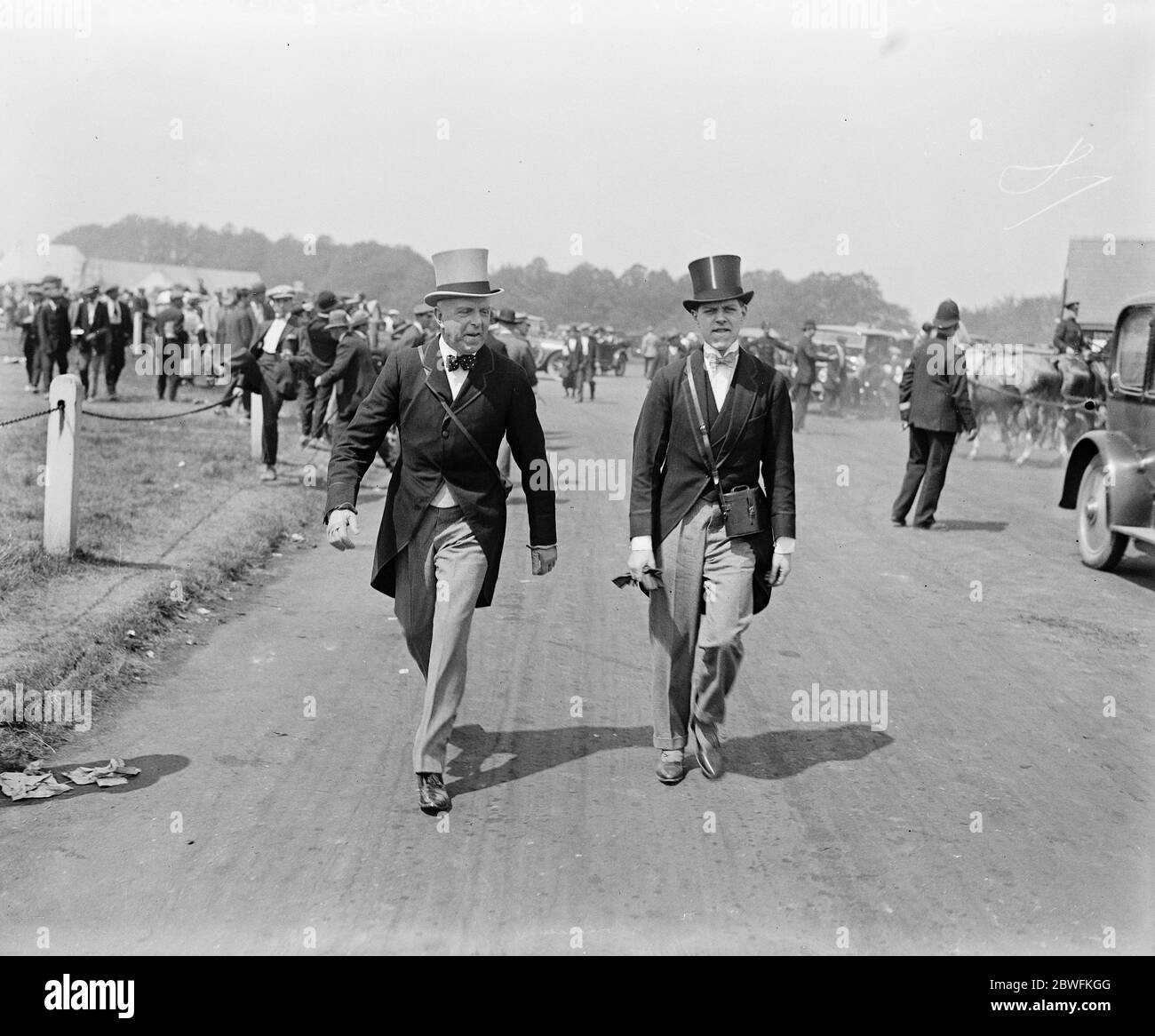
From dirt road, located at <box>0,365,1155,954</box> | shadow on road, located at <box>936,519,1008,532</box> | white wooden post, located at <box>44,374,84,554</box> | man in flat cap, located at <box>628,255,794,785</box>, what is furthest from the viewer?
shadow on road, located at <box>936,519,1008,532</box>

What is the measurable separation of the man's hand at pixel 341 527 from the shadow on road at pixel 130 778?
1256mm

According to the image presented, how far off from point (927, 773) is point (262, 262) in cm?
12714

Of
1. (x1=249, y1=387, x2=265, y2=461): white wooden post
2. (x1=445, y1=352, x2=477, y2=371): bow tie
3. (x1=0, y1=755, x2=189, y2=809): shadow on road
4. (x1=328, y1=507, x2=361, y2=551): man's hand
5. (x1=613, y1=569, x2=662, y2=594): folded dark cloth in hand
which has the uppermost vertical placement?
(x1=445, y1=352, x2=477, y2=371): bow tie

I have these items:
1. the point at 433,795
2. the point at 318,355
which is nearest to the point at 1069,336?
the point at 318,355

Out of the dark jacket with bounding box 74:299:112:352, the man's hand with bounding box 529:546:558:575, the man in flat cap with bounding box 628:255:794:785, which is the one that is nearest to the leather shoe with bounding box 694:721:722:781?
the man in flat cap with bounding box 628:255:794:785

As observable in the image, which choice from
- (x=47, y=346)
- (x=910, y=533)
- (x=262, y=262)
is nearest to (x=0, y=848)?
(x=910, y=533)

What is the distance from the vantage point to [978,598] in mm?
9930

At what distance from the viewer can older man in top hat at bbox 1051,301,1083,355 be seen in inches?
872

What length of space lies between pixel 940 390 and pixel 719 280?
8.25 metres

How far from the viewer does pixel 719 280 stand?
5602 millimetres

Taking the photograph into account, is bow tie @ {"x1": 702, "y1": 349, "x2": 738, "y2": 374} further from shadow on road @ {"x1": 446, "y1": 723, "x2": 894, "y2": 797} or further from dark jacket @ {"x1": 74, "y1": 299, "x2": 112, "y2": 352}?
dark jacket @ {"x1": 74, "y1": 299, "x2": 112, "y2": 352}

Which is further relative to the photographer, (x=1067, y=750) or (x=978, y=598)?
(x=978, y=598)

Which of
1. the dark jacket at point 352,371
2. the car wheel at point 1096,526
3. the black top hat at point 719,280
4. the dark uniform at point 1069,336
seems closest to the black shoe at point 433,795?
the black top hat at point 719,280
